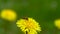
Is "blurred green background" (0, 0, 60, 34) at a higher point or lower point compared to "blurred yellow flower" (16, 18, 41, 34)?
higher

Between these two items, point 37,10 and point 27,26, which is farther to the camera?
point 37,10

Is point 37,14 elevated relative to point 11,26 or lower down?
elevated

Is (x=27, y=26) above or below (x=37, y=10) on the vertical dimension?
below

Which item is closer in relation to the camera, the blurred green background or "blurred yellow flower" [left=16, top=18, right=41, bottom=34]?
"blurred yellow flower" [left=16, top=18, right=41, bottom=34]

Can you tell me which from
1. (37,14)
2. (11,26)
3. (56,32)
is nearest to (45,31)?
(56,32)

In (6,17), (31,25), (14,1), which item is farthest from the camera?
(14,1)

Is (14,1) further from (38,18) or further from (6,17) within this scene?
(6,17)

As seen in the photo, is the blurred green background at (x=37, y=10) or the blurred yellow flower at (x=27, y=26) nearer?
the blurred yellow flower at (x=27, y=26)

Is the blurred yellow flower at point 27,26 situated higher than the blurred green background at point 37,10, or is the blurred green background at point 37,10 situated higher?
the blurred green background at point 37,10
